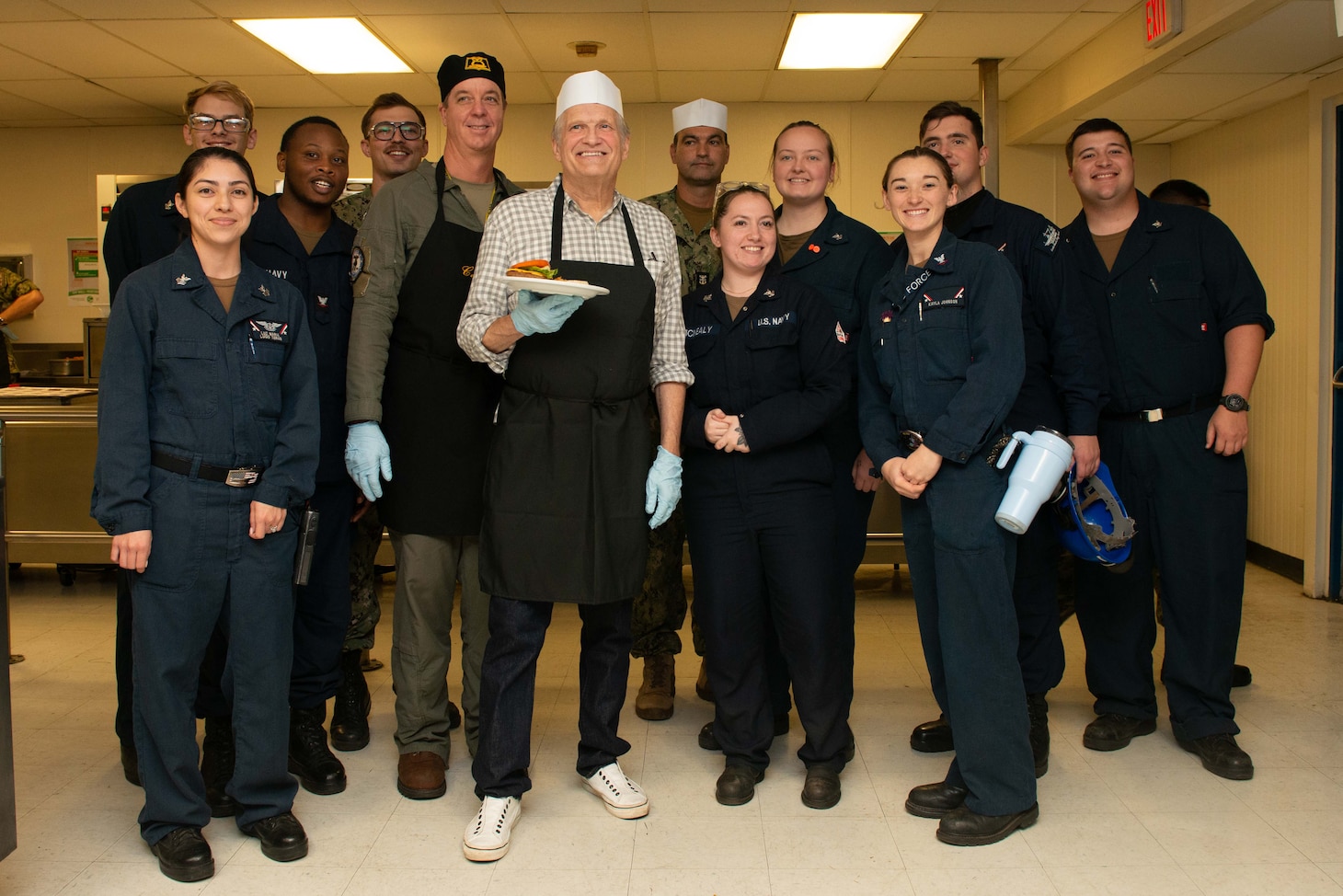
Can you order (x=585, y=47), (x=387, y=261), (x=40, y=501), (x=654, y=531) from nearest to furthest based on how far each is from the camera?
1. (x=387, y=261)
2. (x=654, y=531)
3. (x=40, y=501)
4. (x=585, y=47)

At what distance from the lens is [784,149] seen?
2912mm

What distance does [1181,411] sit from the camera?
289 centimetres

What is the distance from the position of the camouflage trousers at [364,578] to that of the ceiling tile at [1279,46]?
3606 mm

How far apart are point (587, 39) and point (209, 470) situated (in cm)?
391

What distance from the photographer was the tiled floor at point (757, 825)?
2246 mm

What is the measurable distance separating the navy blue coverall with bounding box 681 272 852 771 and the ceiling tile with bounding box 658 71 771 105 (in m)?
3.92

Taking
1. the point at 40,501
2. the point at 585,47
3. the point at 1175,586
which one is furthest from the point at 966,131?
the point at 40,501

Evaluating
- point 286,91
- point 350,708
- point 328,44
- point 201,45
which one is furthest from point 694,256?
point 286,91

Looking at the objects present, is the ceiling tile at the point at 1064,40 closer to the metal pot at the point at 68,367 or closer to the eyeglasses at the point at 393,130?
the eyeglasses at the point at 393,130

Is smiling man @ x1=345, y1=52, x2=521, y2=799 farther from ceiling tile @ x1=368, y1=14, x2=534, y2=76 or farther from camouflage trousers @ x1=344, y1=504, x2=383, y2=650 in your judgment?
ceiling tile @ x1=368, y1=14, x2=534, y2=76

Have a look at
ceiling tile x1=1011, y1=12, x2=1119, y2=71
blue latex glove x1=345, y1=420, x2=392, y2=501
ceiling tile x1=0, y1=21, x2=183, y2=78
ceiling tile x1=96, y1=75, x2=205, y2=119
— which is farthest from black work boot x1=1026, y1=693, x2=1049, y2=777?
ceiling tile x1=96, y1=75, x2=205, y2=119

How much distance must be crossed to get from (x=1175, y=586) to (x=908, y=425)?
102cm

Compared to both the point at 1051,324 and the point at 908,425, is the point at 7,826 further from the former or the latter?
the point at 1051,324

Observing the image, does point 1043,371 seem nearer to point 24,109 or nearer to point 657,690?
point 657,690
